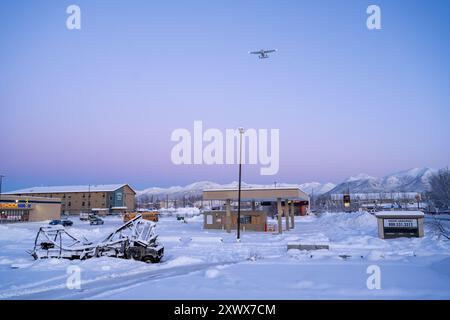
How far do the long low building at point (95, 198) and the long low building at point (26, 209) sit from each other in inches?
1463

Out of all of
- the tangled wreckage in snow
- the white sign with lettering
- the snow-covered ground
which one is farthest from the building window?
the tangled wreckage in snow

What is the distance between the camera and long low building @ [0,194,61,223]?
5481cm

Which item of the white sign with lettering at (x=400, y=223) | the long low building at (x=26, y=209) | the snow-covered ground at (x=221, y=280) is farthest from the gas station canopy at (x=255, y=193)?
the long low building at (x=26, y=209)

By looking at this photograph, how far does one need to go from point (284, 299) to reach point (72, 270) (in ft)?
32.1

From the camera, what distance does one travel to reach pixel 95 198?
342 ft

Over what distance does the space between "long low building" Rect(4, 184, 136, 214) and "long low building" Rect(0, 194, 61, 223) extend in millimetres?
37169

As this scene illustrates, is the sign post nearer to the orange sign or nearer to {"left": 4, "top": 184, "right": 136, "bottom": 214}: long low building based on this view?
the orange sign

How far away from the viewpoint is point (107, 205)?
338 feet

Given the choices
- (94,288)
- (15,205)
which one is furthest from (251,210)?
(15,205)

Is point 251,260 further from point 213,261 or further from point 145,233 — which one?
point 145,233

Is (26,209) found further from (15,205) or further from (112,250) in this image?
(112,250)

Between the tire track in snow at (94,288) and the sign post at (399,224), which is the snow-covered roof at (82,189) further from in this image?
the tire track in snow at (94,288)

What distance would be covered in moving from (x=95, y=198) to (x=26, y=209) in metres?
46.4
